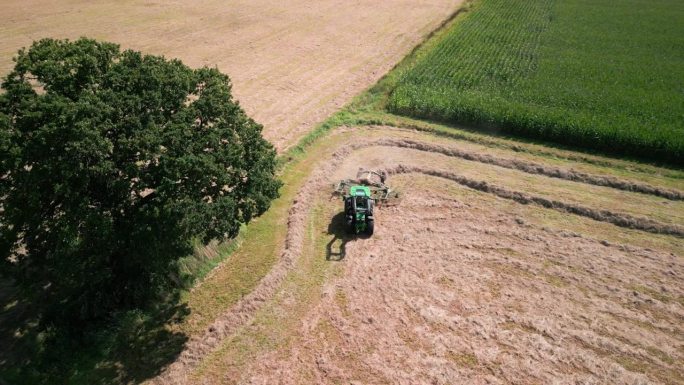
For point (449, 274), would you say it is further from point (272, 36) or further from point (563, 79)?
point (272, 36)

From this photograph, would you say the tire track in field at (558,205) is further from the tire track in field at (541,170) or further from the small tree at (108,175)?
the small tree at (108,175)

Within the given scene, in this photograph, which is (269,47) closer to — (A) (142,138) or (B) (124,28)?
(B) (124,28)

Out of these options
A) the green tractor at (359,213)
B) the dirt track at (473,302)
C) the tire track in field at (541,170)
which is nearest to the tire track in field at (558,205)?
the dirt track at (473,302)

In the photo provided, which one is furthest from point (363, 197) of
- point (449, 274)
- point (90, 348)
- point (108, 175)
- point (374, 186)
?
point (90, 348)

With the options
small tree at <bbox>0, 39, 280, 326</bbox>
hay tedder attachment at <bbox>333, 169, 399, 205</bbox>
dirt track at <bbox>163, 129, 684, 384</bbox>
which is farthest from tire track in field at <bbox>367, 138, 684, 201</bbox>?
small tree at <bbox>0, 39, 280, 326</bbox>

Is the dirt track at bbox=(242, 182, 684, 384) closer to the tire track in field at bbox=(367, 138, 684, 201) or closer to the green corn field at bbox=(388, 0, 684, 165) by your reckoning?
the tire track in field at bbox=(367, 138, 684, 201)

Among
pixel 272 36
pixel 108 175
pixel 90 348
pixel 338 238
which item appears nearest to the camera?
pixel 108 175
